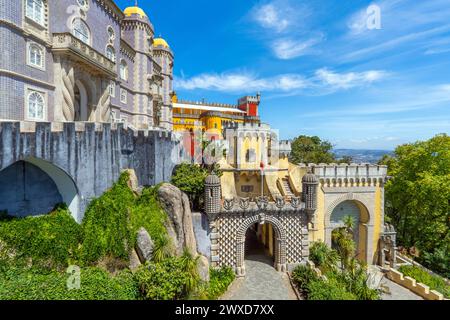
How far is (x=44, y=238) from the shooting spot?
10.0 meters

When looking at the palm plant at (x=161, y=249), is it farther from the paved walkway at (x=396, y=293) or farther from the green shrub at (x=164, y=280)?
the paved walkway at (x=396, y=293)

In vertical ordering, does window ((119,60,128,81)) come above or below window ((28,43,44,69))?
above

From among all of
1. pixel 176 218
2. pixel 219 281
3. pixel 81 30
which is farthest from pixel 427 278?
pixel 81 30

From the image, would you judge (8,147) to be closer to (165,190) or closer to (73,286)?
(73,286)

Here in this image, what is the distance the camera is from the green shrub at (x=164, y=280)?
10680mm

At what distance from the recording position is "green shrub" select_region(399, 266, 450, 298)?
17552 mm

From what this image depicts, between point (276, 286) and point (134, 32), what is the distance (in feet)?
99.5

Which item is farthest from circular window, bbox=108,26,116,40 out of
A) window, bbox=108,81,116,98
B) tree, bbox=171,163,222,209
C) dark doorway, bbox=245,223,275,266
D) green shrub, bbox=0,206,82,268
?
dark doorway, bbox=245,223,275,266

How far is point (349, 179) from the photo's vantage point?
2033 cm

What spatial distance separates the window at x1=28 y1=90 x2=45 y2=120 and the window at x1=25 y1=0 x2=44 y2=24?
16.0 ft

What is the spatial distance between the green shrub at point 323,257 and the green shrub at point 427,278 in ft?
22.5

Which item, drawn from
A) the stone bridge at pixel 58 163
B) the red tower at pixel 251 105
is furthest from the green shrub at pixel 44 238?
the red tower at pixel 251 105

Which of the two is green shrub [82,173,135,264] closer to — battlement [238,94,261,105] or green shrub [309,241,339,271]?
green shrub [309,241,339,271]

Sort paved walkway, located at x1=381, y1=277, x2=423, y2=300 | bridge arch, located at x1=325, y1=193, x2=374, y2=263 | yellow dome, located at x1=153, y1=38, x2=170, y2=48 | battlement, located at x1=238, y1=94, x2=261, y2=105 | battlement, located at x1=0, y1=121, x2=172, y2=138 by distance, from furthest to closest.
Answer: battlement, located at x1=238, y1=94, x2=261, y2=105 → yellow dome, located at x1=153, y1=38, x2=170, y2=48 → bridge arch, located at x1=325, y1=193, x2=374, y2=263 → paved walkway, located at x1=381, y1=277, x2=423, y2=300 → battlement, located at x1=0, y1=121, x2=172, y2=138
